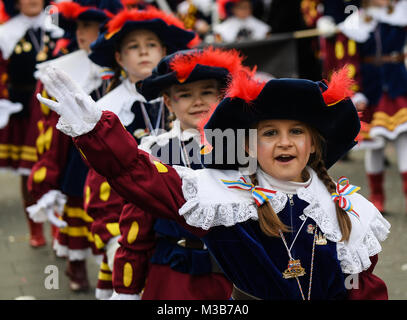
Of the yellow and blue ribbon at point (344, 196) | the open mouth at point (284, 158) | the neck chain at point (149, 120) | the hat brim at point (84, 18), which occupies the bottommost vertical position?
the yellow and blue ribbon at point (344, 196)

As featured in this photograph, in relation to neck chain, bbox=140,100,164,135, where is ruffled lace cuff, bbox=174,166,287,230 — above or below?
below

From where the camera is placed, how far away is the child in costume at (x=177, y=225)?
3.38 m

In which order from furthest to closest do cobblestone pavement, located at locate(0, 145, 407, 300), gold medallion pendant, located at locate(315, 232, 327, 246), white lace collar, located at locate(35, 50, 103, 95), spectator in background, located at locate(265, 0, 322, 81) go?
spectator in background, located at locate(265, 0, 322, 81) < cobblestone pavement, located at locate(0, 145, 407, 300) < white lace collar, located at locate(35, 50, 103, 95) < gold medallion pendant, located at locate(315, 232, 327, 246)

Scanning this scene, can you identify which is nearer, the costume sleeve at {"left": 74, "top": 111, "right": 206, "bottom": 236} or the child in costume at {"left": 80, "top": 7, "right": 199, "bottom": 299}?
the costume sleeve at {"left": 74, "top": 111, "right": 206, "bottom": 236}

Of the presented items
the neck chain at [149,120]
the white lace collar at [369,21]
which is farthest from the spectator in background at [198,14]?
the neck chain at [149,120]

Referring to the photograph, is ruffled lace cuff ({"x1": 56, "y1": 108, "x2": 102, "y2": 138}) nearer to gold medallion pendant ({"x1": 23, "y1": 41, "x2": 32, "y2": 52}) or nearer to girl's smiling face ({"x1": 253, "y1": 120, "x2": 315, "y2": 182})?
girl's smiling face ({"x1": 253, "y1": 120, "x2": 315, "y2": 182})

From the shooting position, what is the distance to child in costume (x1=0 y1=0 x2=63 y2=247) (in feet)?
20.8

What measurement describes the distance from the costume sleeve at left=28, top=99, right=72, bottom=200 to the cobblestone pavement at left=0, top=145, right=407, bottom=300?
2.52 feet

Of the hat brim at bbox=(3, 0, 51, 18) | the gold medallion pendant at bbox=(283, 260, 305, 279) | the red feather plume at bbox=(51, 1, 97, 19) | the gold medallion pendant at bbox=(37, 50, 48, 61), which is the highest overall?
the hat brim at bbox=(3, 0, 51, 18)

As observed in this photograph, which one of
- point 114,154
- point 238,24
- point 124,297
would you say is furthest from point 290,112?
point 238,24

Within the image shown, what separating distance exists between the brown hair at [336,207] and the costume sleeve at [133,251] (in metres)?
0.88

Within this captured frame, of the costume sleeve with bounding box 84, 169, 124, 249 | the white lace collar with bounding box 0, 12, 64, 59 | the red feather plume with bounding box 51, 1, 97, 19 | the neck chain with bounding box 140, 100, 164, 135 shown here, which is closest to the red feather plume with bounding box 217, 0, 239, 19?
the white lace collar with bounding box 0, 12, 64, 59

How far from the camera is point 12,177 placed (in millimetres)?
10234

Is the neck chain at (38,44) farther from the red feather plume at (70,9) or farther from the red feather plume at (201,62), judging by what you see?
the red feather plume at (201,62)
